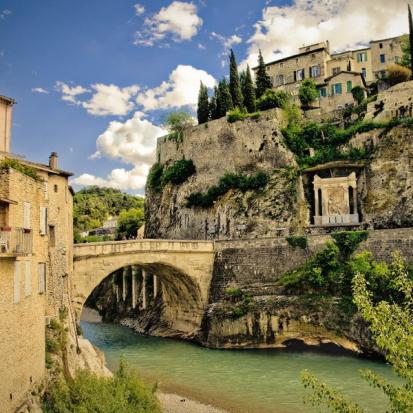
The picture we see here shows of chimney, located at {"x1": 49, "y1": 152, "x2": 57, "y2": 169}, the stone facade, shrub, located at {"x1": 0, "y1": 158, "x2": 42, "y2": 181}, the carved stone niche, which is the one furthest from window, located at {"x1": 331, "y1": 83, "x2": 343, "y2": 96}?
shrub, located at {"x1": 0, "y1": 158, "x2": 42, "y2": 181}

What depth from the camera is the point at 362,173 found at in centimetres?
4175

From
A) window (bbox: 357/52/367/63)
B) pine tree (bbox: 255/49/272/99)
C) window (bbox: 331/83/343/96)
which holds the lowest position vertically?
window (bbox: 331/83/343/96)

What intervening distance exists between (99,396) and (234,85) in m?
43.6

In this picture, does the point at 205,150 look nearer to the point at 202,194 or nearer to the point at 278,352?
the point at 202,194

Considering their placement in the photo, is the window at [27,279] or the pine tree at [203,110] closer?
the window at [27,279]

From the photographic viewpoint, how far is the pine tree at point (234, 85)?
52375 mm

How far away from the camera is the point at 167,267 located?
36.8 metres

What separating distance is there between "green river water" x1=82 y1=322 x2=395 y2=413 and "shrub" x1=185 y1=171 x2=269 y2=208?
53.0 ft

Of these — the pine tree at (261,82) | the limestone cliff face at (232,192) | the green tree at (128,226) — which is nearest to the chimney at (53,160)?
the limestone cliff face at (232,192)

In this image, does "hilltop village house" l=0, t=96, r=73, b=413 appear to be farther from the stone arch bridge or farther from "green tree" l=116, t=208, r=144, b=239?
"green tree" l=116, t=208, r=144, b=239

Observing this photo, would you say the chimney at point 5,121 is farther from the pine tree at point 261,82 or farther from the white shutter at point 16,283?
the pine tree at point 261,82

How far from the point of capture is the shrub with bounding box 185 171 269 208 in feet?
149

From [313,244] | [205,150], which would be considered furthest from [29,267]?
[205,150]

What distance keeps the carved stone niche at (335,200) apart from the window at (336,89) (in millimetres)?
15842
